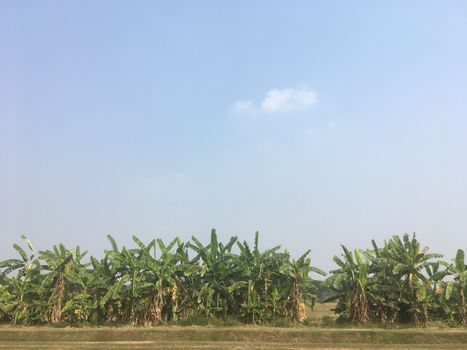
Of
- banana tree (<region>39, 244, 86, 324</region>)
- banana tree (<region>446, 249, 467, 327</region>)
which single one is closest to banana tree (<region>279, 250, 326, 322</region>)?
banana tree (<region>446, 249, 467, 327</region>)

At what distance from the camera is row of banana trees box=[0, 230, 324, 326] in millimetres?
19125

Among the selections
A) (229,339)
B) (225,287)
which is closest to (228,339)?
(229,339)

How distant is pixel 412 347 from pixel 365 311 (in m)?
5.28

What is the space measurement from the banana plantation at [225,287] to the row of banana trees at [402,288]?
44 millimetres

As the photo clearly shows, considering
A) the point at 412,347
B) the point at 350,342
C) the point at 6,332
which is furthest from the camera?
the point at 6,332

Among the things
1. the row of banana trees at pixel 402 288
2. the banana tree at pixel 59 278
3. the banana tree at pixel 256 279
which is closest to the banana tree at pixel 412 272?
the row of banana trees at pixel 402 288

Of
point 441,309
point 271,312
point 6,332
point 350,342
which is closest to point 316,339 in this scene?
point 350,342

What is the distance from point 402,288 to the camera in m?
18.9

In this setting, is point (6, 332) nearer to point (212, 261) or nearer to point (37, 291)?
point (37, 291)

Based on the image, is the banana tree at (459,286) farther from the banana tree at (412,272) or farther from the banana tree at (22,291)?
the banana tree at (22,291)

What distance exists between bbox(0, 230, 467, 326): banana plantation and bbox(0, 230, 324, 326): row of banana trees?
1.8 inches

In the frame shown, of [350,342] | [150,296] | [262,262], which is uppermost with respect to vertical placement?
[262,262]

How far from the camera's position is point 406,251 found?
1908 cm

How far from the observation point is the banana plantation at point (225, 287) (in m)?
18.8
